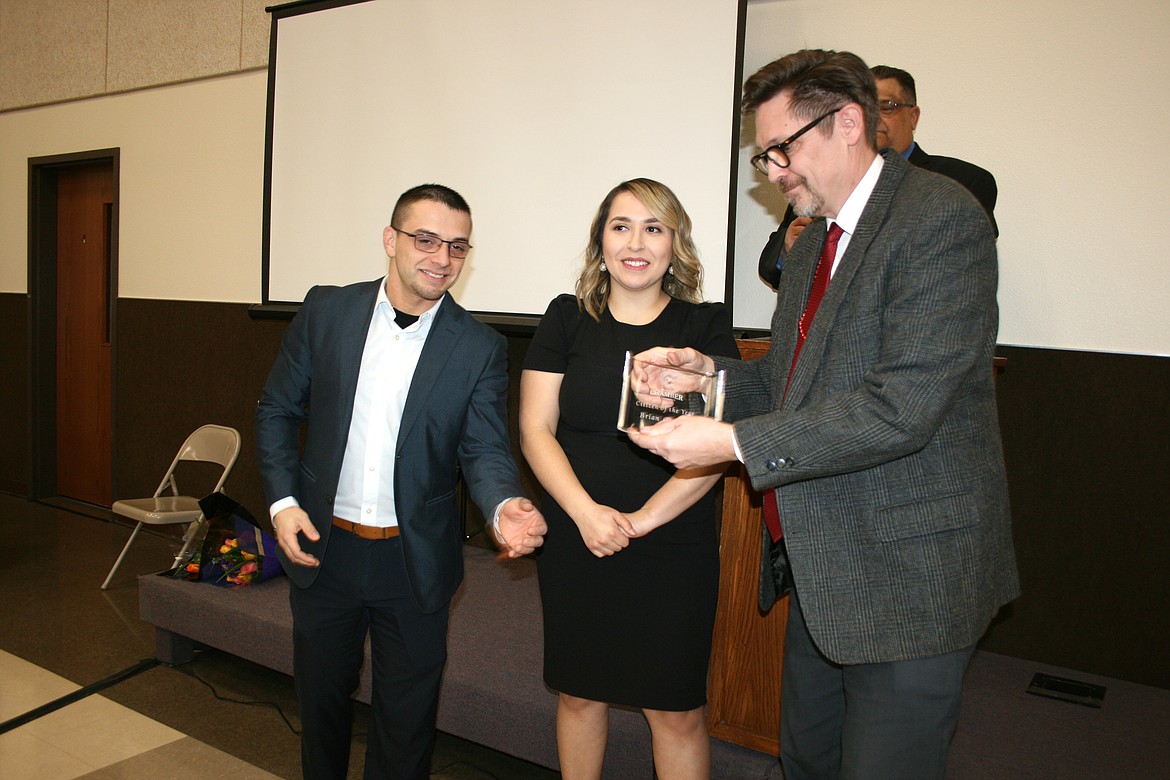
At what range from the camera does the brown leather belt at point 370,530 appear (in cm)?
219

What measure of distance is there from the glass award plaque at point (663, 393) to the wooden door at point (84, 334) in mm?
5813

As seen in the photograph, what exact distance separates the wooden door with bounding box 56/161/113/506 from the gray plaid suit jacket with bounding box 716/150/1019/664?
239 inches

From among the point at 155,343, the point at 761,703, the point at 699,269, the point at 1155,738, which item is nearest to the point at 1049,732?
the point at 1155,738

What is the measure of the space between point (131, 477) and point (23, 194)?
99.2 inches

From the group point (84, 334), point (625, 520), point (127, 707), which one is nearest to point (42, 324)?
point (84, 334)

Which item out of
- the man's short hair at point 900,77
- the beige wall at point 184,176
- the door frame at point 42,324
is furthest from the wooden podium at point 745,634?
the door frame at point 42,324

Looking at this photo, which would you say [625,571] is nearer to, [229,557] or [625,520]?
[625,520]

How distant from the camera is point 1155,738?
247 centimetres

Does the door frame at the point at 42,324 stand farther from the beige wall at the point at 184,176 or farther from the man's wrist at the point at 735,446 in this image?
the man's wrist at the point at 735,446

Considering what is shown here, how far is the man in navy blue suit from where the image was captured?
2.19 metres

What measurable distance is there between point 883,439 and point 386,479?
53.7 inches

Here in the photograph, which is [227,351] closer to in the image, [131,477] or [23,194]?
[131,477]

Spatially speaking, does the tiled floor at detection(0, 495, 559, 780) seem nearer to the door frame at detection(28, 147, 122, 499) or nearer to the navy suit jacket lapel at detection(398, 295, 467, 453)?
the navy suit jacket lapel at detection(398, 295, 467, 453)

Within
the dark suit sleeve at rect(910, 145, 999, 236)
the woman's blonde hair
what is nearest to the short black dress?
the woman's blonde hair
